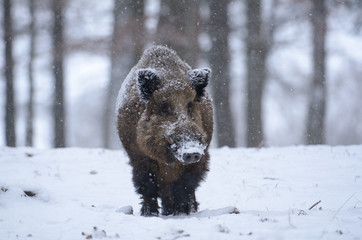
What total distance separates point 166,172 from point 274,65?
13505 mm

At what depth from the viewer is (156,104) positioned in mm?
5645

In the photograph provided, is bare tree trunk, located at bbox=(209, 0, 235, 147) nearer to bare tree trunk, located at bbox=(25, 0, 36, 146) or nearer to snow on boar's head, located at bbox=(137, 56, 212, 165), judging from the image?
bare tree trunk, located at bbox=(25, 0, 36, 146)

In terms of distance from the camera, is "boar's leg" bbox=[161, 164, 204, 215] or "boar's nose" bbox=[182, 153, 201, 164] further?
"boar's leg" bbox=[161, 164, 204, 215]

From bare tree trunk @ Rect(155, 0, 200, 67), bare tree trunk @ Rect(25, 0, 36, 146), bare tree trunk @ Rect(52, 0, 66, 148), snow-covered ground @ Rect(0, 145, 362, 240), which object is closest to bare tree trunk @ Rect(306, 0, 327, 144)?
bare tree trunk @ Rect(155, 0, 200, 67)

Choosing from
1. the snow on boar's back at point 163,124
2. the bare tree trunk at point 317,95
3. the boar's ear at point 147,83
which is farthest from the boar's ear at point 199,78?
the bare tree trunk at point 317,95

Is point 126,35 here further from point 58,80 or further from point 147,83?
point 147,83

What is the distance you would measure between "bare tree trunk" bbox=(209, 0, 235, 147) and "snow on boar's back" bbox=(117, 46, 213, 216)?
24.0ft

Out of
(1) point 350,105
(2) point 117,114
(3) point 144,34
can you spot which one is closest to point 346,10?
(3) point 144,34

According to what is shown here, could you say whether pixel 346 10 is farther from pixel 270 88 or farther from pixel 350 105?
pixel 350 105

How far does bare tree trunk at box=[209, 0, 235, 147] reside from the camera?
1373 cm

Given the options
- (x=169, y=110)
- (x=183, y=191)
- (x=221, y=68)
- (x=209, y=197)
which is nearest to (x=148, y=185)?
(x=183, y=191)

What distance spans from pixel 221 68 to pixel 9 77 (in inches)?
288

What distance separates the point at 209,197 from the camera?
7.30 m

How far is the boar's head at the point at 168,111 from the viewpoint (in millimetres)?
5070
